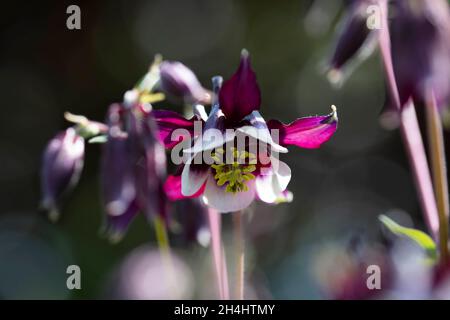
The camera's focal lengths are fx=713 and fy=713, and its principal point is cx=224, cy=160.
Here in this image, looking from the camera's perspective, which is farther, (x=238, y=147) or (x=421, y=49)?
(x=238, y=147)

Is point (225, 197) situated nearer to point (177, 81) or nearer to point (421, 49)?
point (177, 81)

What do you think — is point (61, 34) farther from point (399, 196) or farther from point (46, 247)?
point (399, 196)

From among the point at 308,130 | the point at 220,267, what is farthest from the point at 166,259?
the point at 308,130

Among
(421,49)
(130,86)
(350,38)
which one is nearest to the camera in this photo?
(421,49)

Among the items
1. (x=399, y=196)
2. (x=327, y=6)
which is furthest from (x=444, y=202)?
(x=399, y=196)

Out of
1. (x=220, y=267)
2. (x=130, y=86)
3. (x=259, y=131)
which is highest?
(x=130, y=86)

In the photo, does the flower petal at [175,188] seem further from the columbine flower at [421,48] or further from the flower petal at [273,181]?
the columbine flower at [421,48]
